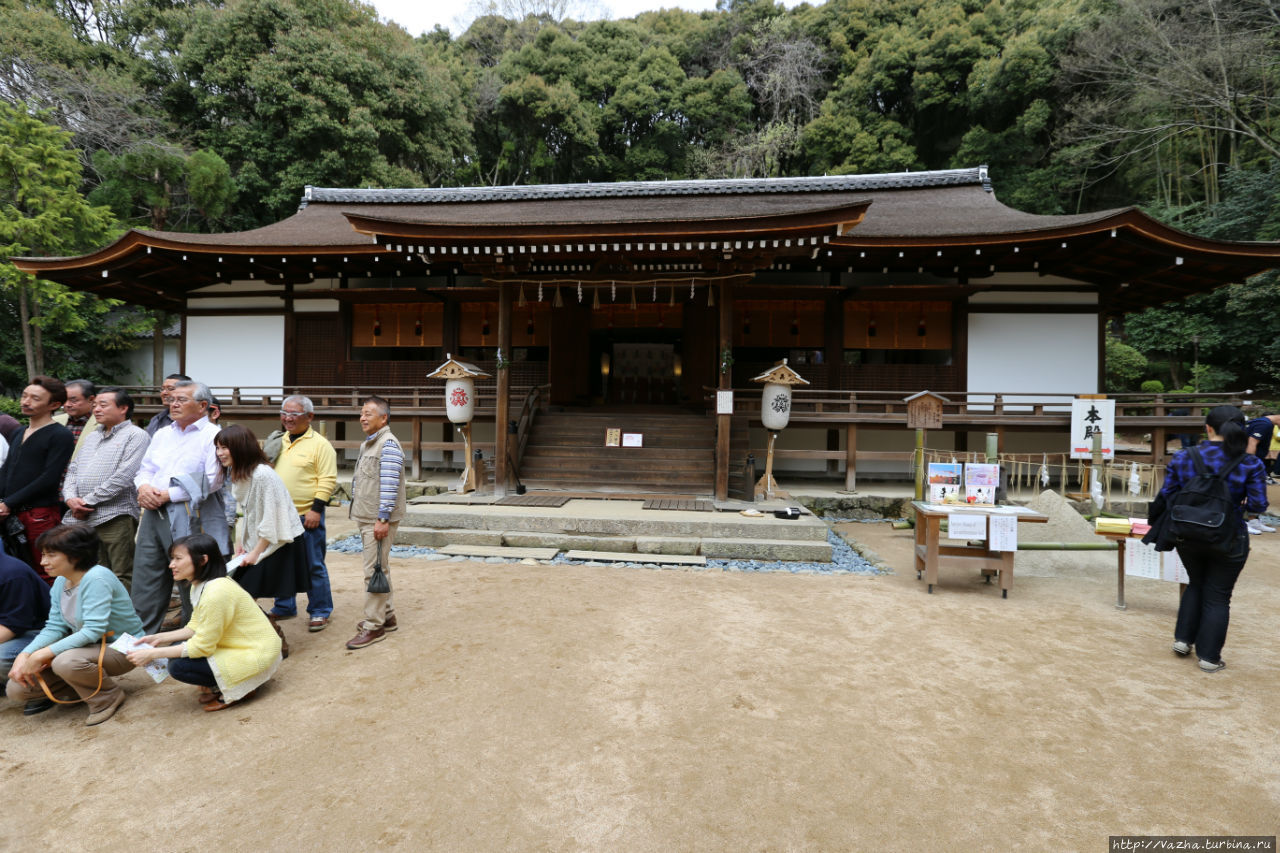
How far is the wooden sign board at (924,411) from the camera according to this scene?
755 cm

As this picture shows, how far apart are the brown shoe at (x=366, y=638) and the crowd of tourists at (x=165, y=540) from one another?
13 mm

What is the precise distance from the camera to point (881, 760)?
8.43ft

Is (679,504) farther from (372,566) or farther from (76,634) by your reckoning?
(76,634)

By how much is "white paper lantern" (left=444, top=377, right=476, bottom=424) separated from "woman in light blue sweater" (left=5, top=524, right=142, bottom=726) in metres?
5.63

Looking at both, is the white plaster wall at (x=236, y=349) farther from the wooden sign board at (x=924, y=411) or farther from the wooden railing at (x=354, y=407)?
the wooden sign board at (x=924, y=411)

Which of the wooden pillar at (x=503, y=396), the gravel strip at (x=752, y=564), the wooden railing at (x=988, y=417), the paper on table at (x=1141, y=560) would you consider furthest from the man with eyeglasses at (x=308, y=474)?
the wooden railing at (x=988, y=417)

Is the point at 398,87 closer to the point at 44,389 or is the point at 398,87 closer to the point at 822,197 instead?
the point at 822,197

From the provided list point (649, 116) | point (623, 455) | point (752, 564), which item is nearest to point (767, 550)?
point (752, 564)

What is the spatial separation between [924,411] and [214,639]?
25.7ft

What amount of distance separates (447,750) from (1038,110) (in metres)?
26.0

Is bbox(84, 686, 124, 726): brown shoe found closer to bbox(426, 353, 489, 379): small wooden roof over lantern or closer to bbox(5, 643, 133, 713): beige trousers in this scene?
bbox(5, 643, 133, 713): beige trousers

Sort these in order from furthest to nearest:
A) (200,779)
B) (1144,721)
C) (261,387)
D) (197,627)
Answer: (261,387), (1144,721), (197,627), (200,779)

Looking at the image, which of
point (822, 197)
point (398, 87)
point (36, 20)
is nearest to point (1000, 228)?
point (822, 197)

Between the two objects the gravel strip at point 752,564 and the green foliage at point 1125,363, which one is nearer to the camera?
the gravel strip at point 752,564
